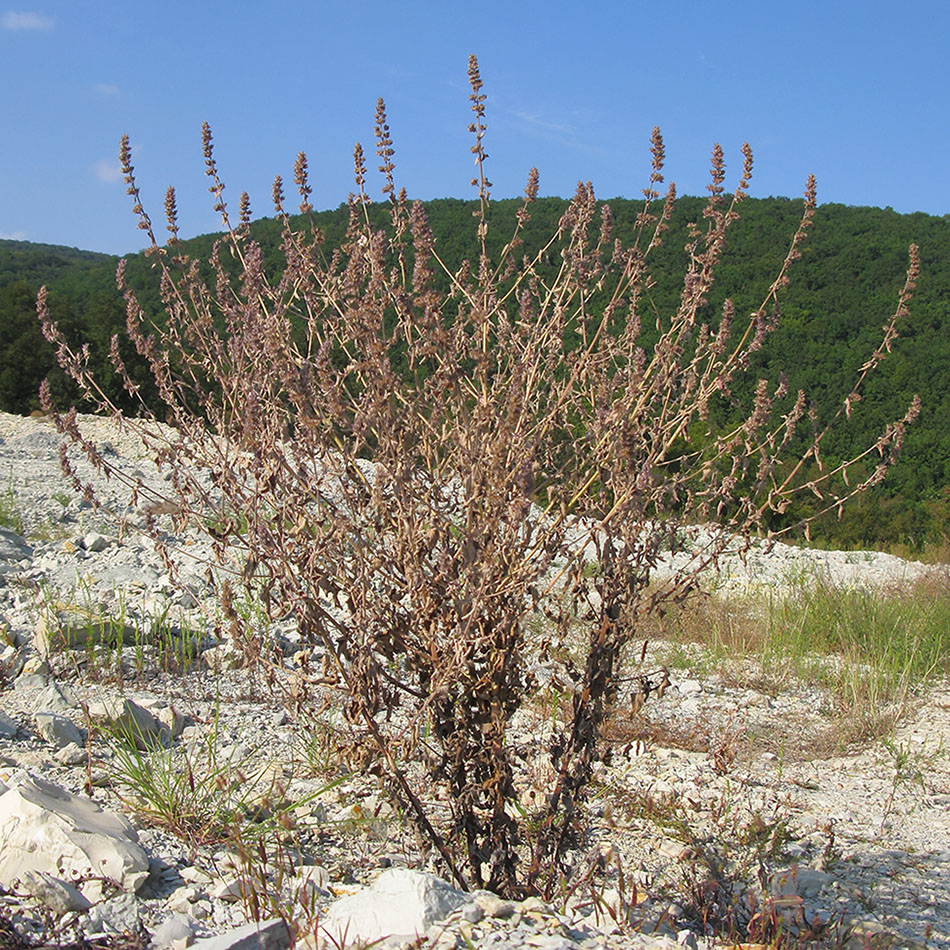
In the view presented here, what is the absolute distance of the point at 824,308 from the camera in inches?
1288

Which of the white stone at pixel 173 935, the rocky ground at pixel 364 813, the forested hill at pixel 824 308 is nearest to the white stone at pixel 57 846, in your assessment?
the rocky ground at pixel 364 813

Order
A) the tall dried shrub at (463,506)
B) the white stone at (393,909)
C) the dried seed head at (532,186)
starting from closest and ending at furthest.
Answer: the white stone at (393,909) → the tall dried shrub at (463,506) → the dried seed head at (532,186)

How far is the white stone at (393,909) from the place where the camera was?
1736 millimetres

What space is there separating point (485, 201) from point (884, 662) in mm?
4150

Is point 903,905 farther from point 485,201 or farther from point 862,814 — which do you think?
point 485,201

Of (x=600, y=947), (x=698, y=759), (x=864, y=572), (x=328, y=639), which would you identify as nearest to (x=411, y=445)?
(x=328, y=639)

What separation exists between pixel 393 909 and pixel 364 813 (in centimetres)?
132

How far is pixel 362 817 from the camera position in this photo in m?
2.90

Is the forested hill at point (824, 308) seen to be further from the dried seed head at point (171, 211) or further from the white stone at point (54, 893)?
the white stone at point (54, 893)

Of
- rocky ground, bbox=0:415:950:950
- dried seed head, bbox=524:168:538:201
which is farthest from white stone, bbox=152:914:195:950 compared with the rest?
dried seed head, bbox=524:168:538:201

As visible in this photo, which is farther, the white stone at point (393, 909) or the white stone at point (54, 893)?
the white stone at point (54, 893)

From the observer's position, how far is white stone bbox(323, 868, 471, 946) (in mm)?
1736

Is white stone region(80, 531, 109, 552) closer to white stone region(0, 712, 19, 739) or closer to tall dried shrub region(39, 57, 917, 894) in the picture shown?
white stone region(0, 712, 19, 739)

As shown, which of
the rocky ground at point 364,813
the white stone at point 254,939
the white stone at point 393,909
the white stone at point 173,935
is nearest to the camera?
the white stone at point 254,939
